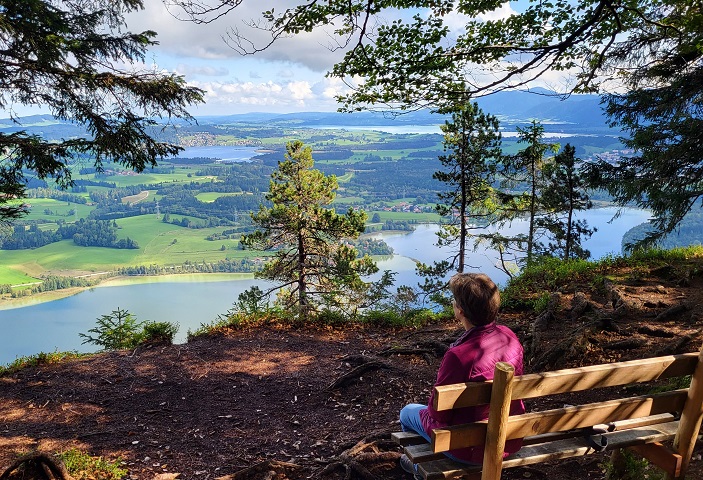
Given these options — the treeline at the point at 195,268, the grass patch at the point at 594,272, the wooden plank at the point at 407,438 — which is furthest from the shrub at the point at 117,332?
the treeline at the point at 195,268

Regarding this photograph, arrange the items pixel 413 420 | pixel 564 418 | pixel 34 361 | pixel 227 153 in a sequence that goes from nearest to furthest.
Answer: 1. pixel 564 418
2. pixel 413 420
3. pixel 34 361
4. pixel 227 153

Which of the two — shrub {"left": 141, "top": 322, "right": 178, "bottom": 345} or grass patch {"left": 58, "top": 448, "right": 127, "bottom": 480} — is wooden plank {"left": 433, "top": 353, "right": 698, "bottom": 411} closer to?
grass patch {"left": 58, "top": 448, "right": 127, "bottom": 480}

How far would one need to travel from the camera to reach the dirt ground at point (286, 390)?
4555 mm

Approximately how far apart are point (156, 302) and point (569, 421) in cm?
7710

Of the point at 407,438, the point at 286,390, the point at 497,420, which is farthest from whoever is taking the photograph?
the point at 286,390

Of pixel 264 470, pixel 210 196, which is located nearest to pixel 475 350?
pixel 264 470

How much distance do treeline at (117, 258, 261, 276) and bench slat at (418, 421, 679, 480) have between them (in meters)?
83.3

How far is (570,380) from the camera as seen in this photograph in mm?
2619

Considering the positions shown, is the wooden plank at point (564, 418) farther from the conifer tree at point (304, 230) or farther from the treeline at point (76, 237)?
the treeline at point (76, 237)

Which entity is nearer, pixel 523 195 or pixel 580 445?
pixel 580 445

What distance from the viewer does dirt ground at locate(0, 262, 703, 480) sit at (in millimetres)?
4555

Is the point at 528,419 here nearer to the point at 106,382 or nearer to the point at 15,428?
the point at 15,428

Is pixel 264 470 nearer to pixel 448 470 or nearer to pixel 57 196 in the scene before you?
pixel 448 470

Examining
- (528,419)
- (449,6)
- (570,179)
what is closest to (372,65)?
(449,6)
